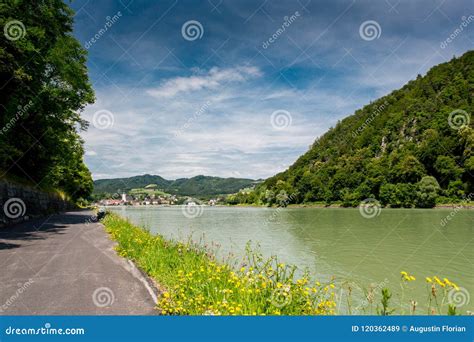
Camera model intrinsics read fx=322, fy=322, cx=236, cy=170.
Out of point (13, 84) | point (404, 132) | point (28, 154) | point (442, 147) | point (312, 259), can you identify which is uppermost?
point (404, 132)

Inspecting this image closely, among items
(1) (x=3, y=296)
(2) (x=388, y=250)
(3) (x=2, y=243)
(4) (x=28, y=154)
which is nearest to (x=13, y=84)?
(4) (x=28, y=154)

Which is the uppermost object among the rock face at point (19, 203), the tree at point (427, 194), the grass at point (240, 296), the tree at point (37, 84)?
the tree at point (37, 84)

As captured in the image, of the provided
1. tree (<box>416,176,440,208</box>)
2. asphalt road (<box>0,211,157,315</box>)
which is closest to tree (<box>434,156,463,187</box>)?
tree (<box>416,176,440,208</box>)

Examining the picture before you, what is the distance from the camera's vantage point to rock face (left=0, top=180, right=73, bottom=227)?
22.2 m

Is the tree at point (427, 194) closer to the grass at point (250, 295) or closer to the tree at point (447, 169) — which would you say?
the tree at point (447, 169)

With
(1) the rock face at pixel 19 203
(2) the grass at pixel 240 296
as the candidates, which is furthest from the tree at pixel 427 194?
(2) the grass at pixel 240 296

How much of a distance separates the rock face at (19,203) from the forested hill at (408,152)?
78.6m

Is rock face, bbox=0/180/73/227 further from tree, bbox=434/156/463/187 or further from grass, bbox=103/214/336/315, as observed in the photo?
tree, bbox=434/156/463/187

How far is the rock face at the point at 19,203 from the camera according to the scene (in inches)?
876

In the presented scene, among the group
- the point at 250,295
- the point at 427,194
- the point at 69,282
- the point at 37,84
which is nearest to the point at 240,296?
the point at 250,295

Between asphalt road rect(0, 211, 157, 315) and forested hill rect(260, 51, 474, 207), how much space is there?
82.6 meters

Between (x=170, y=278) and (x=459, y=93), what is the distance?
14539 cm

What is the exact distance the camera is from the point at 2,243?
14.3 m

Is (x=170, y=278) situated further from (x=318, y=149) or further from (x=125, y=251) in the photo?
(x=318, y=149)
